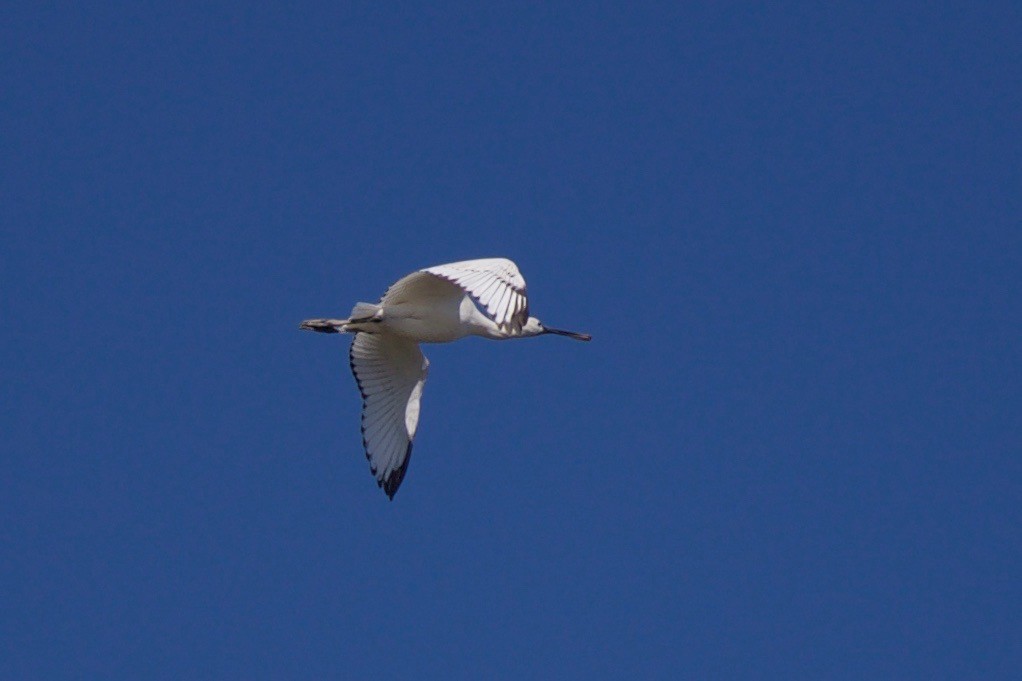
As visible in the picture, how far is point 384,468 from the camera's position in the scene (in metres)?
17.0

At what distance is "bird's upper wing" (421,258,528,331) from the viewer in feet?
43.3

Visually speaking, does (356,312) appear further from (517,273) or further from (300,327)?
(517,273)

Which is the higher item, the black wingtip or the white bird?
the white bird

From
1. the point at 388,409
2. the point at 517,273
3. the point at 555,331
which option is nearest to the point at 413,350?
the point at 388,409

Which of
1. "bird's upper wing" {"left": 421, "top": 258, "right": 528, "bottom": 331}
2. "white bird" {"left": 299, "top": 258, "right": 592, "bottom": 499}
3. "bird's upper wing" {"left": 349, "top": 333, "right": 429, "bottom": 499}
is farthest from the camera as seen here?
"bird's upper wing" {"left": 349, "top": 333, "right": 429, "bottom": 499}

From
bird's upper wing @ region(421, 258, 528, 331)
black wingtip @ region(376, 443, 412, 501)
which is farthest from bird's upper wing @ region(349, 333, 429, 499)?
bird's upper wing @ region(421, 258, 528, 331)

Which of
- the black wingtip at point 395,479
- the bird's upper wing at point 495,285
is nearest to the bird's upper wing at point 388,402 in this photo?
the black wingtip at point 395,479

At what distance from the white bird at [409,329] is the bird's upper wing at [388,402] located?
0.01 metres

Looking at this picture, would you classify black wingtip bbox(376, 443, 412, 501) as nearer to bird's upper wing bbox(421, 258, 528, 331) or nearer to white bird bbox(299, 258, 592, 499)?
white bird bbox(299, 258, 592, 499)

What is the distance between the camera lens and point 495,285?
44.7 feet

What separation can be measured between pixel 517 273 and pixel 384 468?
3762 millimetres

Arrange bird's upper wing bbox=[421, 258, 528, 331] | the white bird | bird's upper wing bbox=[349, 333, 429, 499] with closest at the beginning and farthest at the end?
bird's upper wing bbox=[421, 258, 528, 331]
the white bird
bird's upper wing bbox=[349, 333, 429, 499]

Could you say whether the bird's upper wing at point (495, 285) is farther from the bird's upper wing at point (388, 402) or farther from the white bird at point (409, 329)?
the bird's upper wing at point (388, 402)

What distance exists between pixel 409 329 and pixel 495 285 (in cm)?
218
